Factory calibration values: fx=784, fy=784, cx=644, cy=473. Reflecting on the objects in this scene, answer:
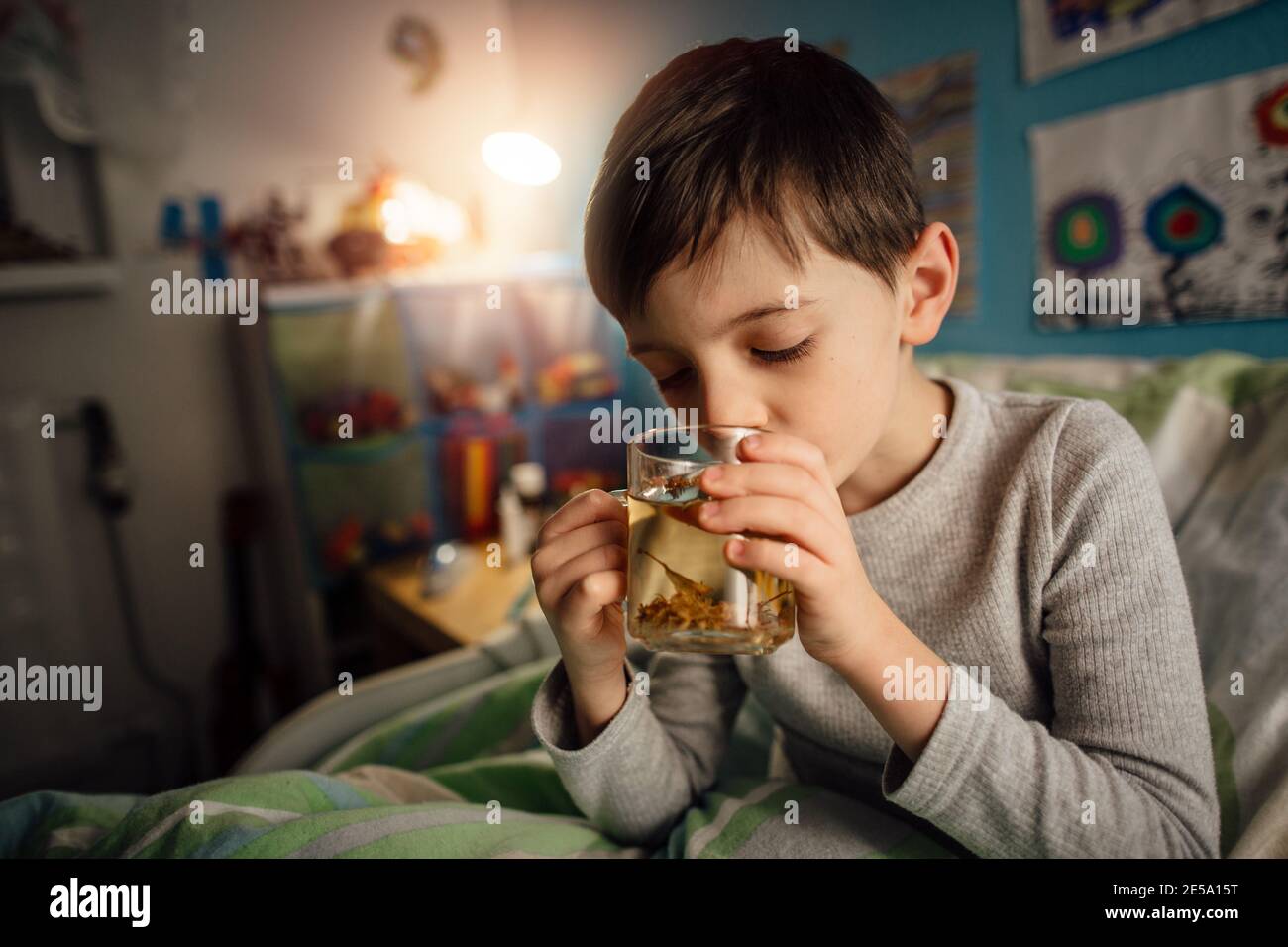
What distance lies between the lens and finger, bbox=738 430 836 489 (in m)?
0.43

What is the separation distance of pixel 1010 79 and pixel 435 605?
4.89 feet

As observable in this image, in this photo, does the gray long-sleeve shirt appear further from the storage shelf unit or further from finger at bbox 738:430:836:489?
the storage shelf unit

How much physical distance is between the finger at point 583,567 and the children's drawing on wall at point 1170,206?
3.12 ft

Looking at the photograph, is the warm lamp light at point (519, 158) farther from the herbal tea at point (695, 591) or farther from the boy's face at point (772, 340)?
the herbal tea at point (695, 591)

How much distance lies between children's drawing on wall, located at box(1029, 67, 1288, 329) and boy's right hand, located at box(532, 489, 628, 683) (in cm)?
94

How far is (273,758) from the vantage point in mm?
841

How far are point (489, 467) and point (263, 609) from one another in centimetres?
85

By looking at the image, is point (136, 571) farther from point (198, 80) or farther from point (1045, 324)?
point (1045, 324)

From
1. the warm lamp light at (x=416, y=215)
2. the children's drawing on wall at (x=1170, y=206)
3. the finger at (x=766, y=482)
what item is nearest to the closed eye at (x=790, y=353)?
the finger at (x=766, y=482)

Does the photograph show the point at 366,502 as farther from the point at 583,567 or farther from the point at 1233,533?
the point at 1233,533

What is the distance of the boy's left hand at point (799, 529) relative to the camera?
1.35 ft

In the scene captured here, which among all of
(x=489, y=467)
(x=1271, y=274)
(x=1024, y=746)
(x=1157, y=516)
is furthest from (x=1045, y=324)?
(x=489, y=467)

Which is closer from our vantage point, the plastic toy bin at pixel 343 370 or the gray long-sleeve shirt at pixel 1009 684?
the gray long-sleeve shirt at pixel 1009 684
